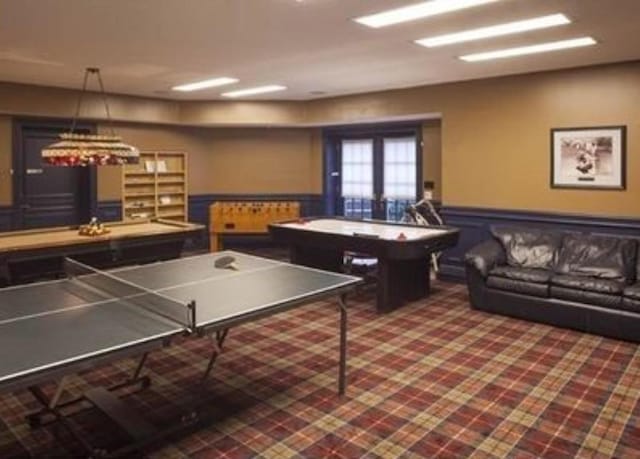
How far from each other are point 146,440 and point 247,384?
1061 mm

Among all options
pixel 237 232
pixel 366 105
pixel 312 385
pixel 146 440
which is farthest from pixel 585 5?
pixel 237 232

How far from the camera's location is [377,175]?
9188mm

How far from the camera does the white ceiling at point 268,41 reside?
3.88 meters

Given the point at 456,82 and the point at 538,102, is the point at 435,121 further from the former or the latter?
the point at 538,102

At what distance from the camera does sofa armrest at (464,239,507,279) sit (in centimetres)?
576

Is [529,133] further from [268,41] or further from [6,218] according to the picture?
[6,218]

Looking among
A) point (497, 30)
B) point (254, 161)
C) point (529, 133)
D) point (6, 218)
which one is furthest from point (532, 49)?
point (6, 218)

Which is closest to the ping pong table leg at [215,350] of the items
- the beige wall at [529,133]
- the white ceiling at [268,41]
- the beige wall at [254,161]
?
the white ceiling at [268,41]

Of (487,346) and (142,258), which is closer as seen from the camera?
(487,346)

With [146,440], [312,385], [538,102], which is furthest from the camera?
[538,102]

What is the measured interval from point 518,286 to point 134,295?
3.94 m

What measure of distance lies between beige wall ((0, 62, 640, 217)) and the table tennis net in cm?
491

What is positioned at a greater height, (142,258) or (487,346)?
(142,258)

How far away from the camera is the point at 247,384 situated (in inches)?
156
